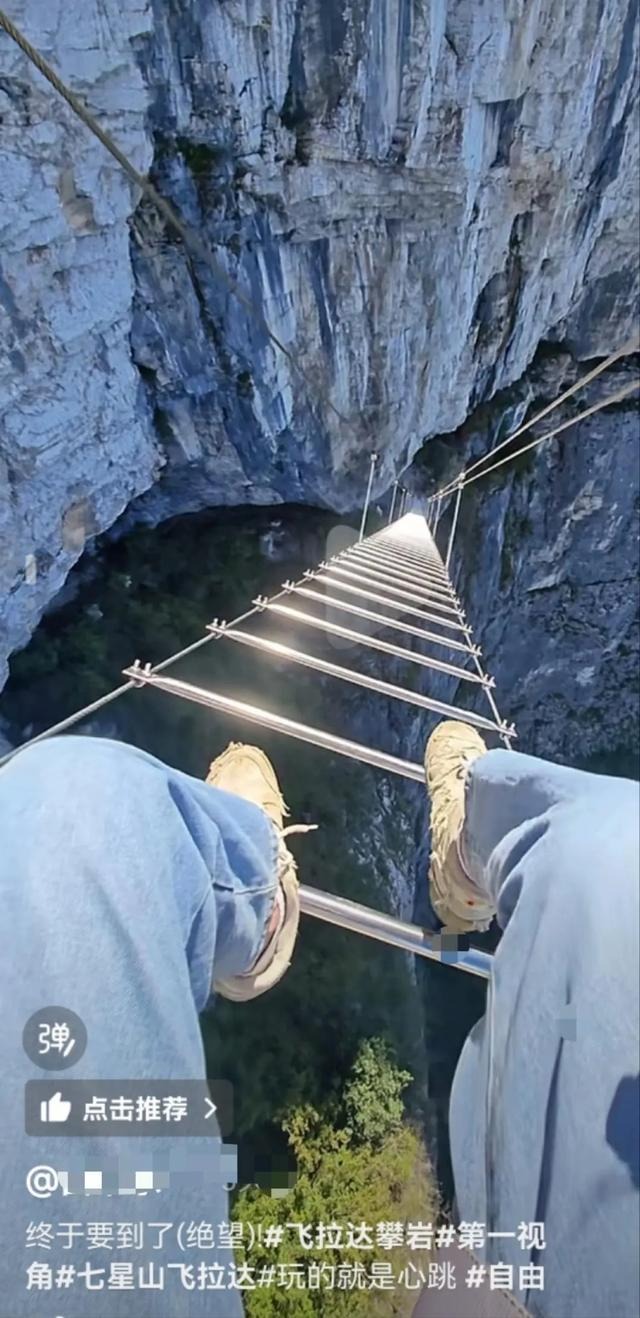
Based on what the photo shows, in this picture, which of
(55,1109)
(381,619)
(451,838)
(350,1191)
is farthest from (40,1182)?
(350,1191)

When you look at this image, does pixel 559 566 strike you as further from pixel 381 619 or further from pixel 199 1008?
pixel 199 1008

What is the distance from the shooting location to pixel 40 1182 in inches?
34.0

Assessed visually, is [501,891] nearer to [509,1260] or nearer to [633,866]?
[633,866]

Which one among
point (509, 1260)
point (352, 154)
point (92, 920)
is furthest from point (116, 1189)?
point (352, 154)

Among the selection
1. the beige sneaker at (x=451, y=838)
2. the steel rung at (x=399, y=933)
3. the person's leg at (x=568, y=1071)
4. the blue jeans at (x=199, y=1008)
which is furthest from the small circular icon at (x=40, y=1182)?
the beige sneaker at (x=451, y=838)

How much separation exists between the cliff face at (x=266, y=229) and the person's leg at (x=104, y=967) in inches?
114

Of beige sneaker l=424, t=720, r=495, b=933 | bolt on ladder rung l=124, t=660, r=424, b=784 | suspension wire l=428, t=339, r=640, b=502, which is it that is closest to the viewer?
beige sneaker l=424, t=720, r=495, b=933

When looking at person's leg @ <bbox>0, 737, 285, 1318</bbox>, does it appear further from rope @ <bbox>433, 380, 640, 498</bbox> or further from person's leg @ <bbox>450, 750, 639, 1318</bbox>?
rope @ <bbox>433, 380, 640, 498</bbox>

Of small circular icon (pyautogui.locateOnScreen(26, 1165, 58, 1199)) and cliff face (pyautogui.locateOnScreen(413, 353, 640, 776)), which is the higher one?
cliff face (pyautogui.locateOnScreen(413, 353, 640, 776))

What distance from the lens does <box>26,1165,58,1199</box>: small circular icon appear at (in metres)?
0.86

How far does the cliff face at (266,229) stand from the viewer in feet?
11.0

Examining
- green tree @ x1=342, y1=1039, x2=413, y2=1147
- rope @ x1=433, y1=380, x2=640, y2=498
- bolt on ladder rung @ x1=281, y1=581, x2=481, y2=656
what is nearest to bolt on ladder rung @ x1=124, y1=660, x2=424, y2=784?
bolt on ladder rung @ x1=281, y1=581, x2=481, y2=656

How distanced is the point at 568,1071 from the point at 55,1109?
0.64 metres

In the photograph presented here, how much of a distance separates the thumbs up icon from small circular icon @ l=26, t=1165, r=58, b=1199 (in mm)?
59
